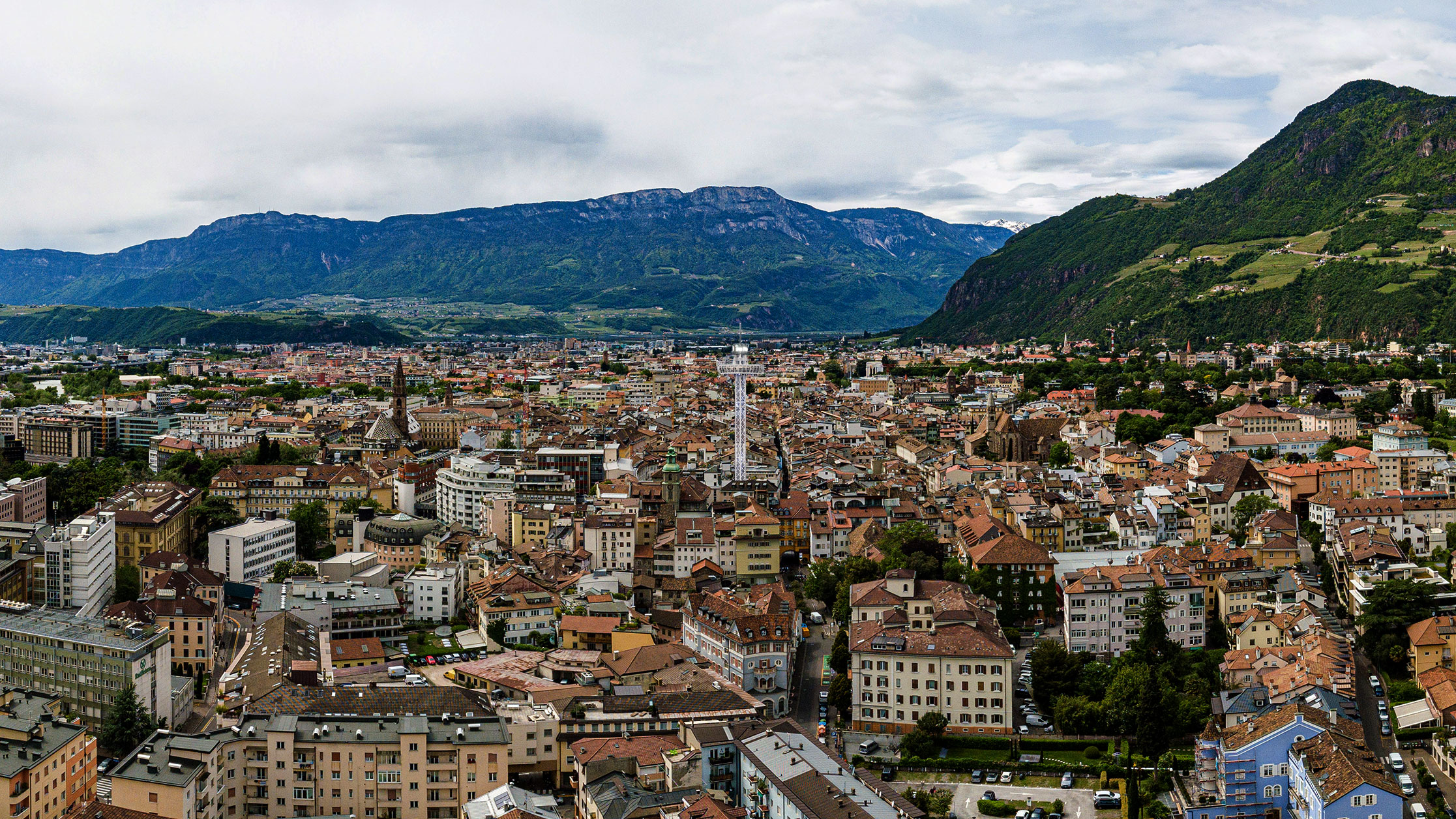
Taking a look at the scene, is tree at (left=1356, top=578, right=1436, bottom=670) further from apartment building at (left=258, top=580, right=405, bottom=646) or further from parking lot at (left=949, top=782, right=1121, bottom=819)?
apartment building at (left=258, top=580, right=405, bottom=646)

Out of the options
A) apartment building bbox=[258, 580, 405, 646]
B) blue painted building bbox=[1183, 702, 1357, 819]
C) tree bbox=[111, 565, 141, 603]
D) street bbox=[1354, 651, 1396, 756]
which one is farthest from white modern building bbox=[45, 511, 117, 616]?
street bbox=[1354, 651, 1396, 756]

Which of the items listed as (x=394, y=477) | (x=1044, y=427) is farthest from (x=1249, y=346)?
(x=394, y=477)

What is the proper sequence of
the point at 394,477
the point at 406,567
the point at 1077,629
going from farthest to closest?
the point at 394,477, the point at 406,567, the point at 1077,629

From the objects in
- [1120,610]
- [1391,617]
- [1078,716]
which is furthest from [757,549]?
[1391,617]

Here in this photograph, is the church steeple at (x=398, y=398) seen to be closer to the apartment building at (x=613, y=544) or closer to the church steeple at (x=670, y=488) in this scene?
the church steeple at (x=670, y=488)

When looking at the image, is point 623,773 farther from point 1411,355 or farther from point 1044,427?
point 1411,355
